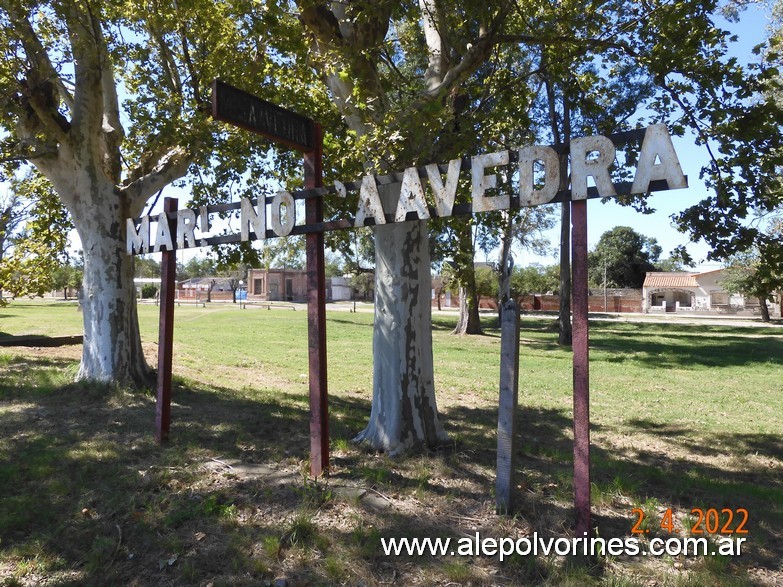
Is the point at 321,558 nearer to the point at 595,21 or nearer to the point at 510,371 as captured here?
the point at 510,371

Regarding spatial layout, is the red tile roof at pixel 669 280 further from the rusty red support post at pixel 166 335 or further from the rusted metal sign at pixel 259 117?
the rusted metal sign at pixel 259 117

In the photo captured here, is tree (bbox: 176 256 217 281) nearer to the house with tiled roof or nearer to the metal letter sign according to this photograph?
the house with tiled roof

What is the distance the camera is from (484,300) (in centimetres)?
5659

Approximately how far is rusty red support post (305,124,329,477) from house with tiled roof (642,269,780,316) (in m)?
62.2

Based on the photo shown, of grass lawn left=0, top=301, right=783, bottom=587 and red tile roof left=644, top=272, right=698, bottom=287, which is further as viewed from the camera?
red tile roof left=644, top=272, right=698, bottom=287

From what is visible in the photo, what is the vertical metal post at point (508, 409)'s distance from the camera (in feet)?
14.7

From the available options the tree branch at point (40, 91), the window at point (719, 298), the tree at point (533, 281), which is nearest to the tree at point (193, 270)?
the tree at point (533, 281)

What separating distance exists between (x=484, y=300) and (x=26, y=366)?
48.3 meters

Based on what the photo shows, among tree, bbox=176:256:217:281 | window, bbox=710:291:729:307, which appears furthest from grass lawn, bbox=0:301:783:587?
tree, bbox=176:256:217:281

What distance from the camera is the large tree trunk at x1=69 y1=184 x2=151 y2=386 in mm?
8898

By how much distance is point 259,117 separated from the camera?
529cm

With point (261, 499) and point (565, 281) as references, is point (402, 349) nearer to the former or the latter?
point (261, 499)

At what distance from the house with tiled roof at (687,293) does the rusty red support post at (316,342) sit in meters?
62.2

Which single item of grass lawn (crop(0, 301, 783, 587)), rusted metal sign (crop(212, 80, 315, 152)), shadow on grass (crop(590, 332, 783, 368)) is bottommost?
shadow on grass (crop(590, 332, 783, 368))
